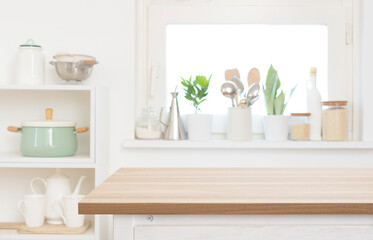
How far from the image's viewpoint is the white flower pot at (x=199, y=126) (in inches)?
94.4

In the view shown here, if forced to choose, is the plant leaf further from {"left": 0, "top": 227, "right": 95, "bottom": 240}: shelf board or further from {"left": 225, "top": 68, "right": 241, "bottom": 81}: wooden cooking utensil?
{"left": 0, "top": 227, "right": 95, "bottom": 240}: shelf board

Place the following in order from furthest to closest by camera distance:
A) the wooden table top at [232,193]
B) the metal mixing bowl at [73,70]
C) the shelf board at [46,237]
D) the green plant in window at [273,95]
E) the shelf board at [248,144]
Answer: the green plant in window at [273,95] < the shelf board at [248,144] < the metal mixing bowl at [73,70] < the shelf board at [46,237] < the wooden table top at [232,193]

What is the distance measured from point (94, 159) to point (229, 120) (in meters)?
0.66

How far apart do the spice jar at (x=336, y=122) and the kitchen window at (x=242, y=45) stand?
0.13 m

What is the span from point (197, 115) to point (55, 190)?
2.37 ft

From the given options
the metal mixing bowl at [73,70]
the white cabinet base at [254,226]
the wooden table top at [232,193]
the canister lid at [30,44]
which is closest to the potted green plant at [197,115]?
the metal mixing bowl at [73,70]

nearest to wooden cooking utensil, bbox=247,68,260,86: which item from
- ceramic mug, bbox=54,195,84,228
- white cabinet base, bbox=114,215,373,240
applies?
ceramic mug, bbox=54,195,84,228

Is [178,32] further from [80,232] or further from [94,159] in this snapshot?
[80,232]

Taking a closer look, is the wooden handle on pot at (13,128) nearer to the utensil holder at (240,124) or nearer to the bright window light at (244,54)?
the bright window light at (244,54)

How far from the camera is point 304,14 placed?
2.52m

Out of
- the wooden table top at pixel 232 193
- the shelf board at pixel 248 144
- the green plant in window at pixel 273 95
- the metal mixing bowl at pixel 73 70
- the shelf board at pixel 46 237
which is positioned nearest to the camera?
the wooden table top at pixel 232 193

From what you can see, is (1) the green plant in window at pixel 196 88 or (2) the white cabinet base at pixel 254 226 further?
(1) the green plant in window at pixel 196 88

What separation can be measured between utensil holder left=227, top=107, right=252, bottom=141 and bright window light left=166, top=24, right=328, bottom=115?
6.3 inches

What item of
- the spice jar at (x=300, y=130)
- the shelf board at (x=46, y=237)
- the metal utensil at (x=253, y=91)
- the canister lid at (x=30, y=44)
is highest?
the canister lid at (x=30, y=44)
